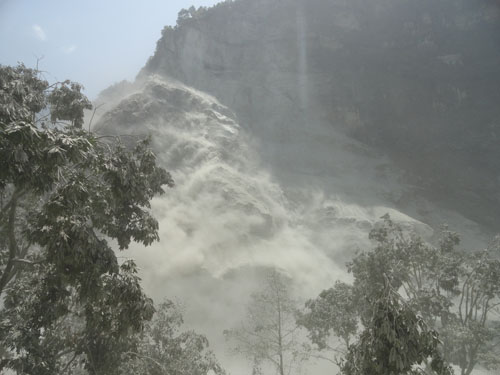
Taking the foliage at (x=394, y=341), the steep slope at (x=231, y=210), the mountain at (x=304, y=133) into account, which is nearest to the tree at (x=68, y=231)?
the foliage at (x=394, y=341)

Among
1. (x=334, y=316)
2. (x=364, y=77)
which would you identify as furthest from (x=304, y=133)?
(x=334, y=316)

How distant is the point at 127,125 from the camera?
38.8m

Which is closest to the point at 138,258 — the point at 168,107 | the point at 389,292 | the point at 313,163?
the point at 168,107

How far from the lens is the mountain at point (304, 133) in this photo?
30.5m

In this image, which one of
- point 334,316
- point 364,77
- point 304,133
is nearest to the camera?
point 334,316

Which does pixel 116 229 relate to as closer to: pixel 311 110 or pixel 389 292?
pixel 389 292

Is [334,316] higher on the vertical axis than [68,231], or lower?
higher

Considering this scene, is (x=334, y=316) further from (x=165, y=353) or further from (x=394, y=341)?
(x=394, y=341)

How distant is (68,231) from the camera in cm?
553

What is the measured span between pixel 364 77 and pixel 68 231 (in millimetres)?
52827

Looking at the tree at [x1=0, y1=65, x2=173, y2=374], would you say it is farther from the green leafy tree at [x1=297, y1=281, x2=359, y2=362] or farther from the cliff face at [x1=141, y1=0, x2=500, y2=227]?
the cliff face at [x1=141, y1=0, x2=500, y2=227]

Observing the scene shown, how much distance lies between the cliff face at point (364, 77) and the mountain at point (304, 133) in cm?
18

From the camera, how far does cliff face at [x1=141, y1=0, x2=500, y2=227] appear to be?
45.8 m

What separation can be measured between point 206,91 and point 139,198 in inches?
1670
